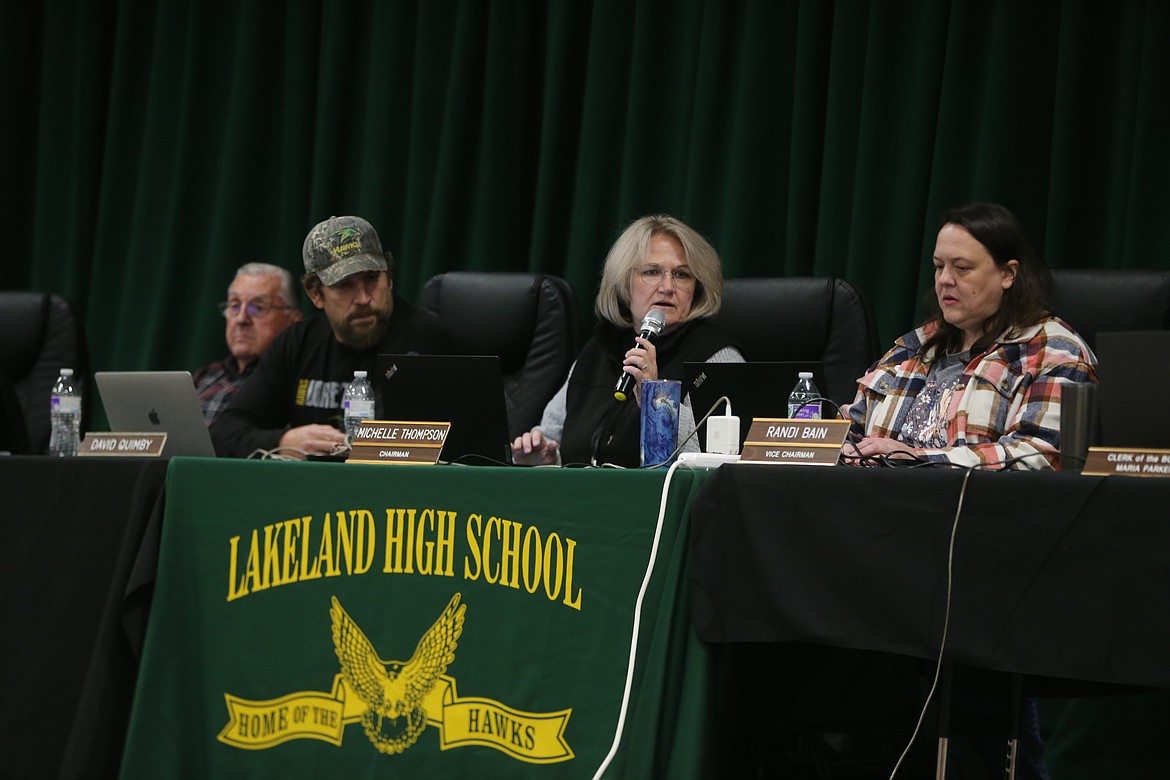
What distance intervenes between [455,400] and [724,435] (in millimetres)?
477

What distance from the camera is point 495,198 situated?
3770 mm

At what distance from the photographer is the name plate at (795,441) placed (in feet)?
6.09

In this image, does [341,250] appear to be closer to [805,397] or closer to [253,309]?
[253,309]

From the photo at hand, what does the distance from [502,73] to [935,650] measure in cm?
258

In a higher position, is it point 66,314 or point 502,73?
point 502,73

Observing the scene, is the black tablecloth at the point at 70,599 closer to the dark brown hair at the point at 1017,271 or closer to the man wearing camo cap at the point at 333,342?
the man wearing camo cap at the point at 333,342

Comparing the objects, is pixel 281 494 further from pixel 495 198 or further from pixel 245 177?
pixel 245 177

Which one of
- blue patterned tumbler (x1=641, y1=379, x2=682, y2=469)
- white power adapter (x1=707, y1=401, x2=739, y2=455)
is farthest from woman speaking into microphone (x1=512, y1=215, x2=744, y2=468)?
white power adapter (x1=707, y1=401, x2=739, y2=455)

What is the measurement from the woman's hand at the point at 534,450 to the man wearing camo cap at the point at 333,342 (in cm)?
58

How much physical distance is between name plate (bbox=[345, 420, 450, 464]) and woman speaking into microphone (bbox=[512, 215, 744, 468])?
1.54 ft

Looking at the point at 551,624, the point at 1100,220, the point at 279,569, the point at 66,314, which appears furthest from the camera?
the point at 66,314

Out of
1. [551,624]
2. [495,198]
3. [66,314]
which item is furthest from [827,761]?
[66,314]

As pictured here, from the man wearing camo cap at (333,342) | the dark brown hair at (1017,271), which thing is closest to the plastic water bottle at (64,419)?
the man wearing camo cap at (333,342)

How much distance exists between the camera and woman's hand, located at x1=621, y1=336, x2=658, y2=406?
229 centimetres
